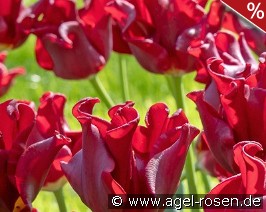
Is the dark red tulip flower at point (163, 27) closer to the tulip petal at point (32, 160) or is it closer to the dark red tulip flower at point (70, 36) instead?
the dark red tulip flower at point (70, 36)

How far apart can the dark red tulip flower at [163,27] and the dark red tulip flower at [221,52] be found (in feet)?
0.13

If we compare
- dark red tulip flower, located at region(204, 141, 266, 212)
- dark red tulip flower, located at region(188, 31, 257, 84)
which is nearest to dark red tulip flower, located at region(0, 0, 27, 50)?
dark red tulip flower, located at region(188, 31, 257, 84)

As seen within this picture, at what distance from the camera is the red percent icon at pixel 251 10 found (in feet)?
2.86

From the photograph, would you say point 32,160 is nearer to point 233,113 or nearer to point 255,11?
point 233,113

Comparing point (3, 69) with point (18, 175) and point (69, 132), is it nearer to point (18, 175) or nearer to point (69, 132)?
point (69, 132)

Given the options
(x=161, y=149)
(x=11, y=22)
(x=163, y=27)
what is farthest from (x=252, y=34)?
(x=161, y=149)

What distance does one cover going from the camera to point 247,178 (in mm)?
627

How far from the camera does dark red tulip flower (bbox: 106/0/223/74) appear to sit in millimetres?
937

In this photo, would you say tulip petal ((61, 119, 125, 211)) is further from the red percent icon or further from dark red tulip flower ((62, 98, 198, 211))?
the red percent icon

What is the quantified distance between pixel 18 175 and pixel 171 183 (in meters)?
0.11

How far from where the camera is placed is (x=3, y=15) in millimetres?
1093

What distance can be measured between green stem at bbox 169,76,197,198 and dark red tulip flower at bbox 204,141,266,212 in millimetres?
279

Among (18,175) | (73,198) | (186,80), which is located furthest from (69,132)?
(186,80)

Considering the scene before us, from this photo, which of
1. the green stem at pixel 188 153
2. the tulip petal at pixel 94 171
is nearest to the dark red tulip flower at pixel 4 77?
the green stem at pixel 188 153
